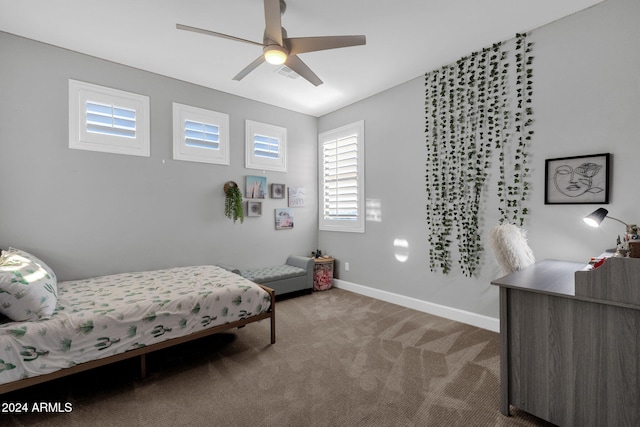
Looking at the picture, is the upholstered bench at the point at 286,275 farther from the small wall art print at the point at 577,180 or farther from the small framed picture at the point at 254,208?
the small wall art print at the point at 577,180

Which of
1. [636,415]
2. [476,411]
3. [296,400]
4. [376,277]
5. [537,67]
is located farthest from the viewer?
[376,277]

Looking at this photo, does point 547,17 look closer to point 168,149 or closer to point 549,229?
point 549,229

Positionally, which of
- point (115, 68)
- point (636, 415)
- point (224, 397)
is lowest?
point (224, 397)

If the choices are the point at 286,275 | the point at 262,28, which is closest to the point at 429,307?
the point at 286,275

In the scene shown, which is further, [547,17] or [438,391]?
[547,17]

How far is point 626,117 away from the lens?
2.31 m

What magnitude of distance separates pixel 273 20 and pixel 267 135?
103 inches

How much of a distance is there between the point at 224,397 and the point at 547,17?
4067 millimetres

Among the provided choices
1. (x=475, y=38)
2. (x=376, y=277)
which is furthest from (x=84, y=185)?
(x=475, y=38)

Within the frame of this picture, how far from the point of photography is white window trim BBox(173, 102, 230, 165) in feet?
12.3

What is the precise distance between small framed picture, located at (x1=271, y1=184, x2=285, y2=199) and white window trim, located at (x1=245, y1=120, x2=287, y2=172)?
10.2 inches

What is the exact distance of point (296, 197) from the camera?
194 inches

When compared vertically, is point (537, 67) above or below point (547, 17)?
below

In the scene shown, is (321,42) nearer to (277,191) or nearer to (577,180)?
(577,180)
